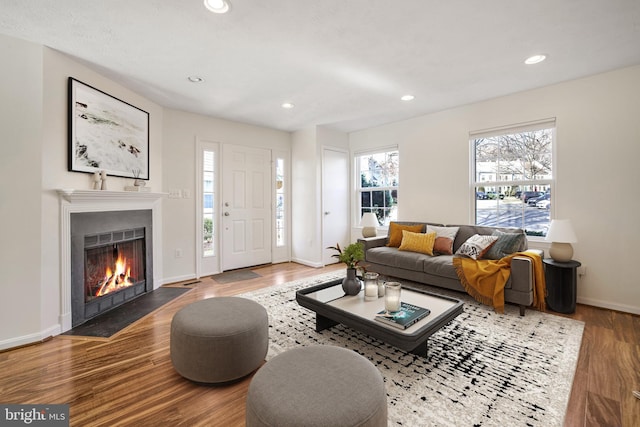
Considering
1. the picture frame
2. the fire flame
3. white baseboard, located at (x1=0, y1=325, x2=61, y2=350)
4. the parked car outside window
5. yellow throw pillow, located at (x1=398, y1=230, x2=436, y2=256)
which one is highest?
the picture frame

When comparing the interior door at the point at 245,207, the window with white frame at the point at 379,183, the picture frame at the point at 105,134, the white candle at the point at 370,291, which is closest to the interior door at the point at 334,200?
the window with white frame at the point at 379,183

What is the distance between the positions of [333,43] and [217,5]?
36.8 inches

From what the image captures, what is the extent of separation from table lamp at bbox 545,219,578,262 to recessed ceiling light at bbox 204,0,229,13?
3.56 meters

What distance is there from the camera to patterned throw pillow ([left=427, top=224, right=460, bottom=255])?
3680 mm

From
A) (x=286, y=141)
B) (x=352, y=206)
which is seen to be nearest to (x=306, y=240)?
(x=352, y=206)

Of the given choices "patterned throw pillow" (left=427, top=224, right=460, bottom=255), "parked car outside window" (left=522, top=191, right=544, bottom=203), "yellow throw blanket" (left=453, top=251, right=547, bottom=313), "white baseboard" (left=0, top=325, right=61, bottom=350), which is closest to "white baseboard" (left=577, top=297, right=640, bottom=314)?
"yellow throw blanket" (left=453, top=251, right=547, bottom=313)

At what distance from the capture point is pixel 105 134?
9.91 feet

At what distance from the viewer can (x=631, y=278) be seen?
288cm

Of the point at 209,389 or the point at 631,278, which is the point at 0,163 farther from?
the point at 631,278

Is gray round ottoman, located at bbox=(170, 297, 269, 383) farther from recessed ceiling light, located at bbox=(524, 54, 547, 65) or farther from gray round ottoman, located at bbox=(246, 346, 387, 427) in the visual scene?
recessed ceiling light, located at bbox=(524, 54, 547, 65)

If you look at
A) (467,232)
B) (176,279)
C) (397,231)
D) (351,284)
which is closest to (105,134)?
(176,279)

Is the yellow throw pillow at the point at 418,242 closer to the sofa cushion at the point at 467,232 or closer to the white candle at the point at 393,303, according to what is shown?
the sofa cushion at the point at 467,232

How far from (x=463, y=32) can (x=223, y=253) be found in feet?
13.5

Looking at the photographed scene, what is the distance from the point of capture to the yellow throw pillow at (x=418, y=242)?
3.77 metres
